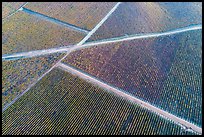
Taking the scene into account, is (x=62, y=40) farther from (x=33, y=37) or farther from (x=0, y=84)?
(x=0, y=84)

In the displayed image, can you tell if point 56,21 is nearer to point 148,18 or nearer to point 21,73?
point 21,73

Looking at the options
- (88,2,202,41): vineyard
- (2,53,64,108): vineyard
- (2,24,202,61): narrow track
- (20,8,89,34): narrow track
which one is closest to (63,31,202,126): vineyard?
(2,24,202,61): narrow track

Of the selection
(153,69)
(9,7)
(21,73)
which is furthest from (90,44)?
(9,7)

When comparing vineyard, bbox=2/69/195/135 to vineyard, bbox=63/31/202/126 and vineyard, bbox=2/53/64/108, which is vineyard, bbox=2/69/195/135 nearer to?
vineyard, bbox=2/53/64/108

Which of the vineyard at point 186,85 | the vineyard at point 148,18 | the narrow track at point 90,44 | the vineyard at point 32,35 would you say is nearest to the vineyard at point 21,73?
the narrow track at point 90,44

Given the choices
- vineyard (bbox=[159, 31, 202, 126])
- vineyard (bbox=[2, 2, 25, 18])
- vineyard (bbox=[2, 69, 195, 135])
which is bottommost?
vineyard (bbox=[159, 31, 202, 126])

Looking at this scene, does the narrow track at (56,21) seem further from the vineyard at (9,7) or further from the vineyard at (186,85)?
the vineyard at (186,85)

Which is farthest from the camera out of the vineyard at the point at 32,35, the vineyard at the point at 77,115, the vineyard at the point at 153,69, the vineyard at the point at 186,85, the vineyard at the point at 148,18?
the vineyard at the point at 148,18
